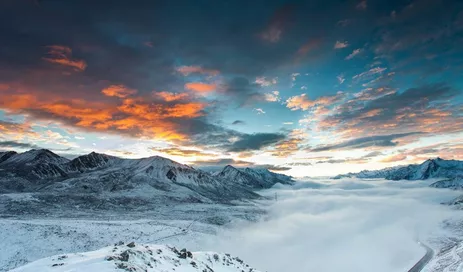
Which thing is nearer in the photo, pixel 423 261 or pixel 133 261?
pixel 133 261

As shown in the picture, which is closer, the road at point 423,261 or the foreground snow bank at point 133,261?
the foreground snow bank at point 133,261

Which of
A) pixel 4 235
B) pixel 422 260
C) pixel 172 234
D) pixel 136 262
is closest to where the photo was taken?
pixel 136 262

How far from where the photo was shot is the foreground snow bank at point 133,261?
22192mm

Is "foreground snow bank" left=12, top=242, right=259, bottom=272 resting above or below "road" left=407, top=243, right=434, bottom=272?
above

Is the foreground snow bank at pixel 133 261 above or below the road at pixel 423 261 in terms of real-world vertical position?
above

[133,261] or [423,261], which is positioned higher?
[133,261]

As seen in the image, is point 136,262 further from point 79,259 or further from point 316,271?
point 316,271

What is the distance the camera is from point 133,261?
1026 inches

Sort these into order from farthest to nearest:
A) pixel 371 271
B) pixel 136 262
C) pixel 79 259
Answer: pixel 371 271 → pixel 136 262 → pixel 79 259

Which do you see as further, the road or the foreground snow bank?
the road

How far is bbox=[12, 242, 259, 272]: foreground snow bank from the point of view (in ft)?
72.8

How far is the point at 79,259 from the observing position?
24.5 m

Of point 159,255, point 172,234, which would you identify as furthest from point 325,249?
point 159,255

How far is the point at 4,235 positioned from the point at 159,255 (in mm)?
49826
